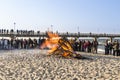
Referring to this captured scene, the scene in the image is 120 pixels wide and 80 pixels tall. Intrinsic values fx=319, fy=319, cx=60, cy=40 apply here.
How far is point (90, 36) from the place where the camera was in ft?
346

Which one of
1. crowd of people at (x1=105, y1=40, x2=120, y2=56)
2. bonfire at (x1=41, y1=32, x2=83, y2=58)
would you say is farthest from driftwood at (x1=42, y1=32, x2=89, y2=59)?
crowd of people at (x1=105, y1=40, x2=120, y2=56)

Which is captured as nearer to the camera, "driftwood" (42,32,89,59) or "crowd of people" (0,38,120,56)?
"driftwood" (42,32,89,59)

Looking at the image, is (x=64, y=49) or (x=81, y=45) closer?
(x=64, y=49)

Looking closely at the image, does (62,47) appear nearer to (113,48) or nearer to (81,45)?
(113,48)

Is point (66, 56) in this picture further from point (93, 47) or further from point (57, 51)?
point (93, 47)

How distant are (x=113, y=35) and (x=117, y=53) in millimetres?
87968

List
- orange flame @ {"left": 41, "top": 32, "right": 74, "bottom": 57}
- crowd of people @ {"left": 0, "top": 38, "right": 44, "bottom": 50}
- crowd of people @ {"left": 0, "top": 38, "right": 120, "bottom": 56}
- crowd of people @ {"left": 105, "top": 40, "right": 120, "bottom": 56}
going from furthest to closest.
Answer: crowd of people @ {"left": 0, "top": 38, "right": 44, "bottom": 50} < crowd of people @ {"left": 0, "top": 38, "right": 120, "bottom": 56} < crowd of people @ {"left": 105, "top": 40, "right": 120, "bottom": 56} < orange flame @ {"left": 41, "top": 32, "right": 74, "bottom": 57}

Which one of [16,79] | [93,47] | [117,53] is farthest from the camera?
[93,47]

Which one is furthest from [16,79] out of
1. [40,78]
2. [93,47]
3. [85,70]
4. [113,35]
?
[113,35]

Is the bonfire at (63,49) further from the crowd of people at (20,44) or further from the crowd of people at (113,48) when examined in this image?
the crowd of people at (20,44)

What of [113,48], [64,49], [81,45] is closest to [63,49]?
[64,49]

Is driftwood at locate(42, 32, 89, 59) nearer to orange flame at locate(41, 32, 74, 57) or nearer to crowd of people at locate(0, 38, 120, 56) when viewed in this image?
orange flame at locate(41, 32, 74, 57)

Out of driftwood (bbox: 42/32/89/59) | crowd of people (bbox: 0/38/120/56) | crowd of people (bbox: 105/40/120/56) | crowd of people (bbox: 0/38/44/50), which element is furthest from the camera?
crowd of people (bbox: 0/38/44/50)

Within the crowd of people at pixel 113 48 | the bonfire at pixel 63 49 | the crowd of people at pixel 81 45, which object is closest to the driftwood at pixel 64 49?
the bonfire at pixel 63 49
